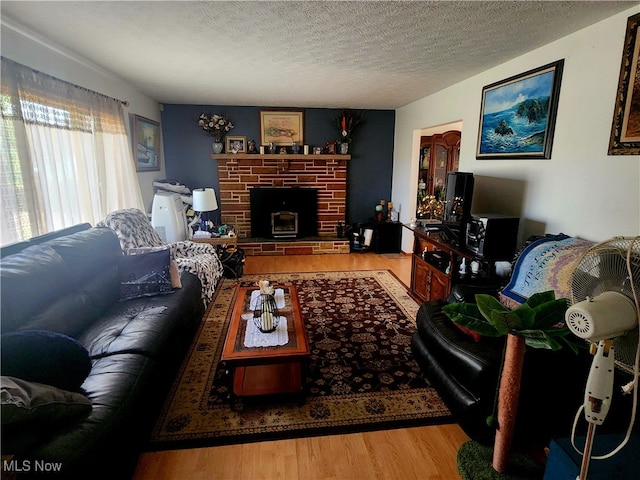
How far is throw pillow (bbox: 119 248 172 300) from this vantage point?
8.35ft

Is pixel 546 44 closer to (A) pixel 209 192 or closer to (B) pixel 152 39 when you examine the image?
(B) pixel 152 39

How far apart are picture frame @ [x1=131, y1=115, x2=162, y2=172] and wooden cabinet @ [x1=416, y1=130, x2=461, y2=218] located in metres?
4.41

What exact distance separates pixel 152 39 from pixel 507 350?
9.60ft

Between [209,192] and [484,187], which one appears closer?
[484,187]

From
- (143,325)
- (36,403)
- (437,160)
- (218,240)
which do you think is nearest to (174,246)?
(218,240)

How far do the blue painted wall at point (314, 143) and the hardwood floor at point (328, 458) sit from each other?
453 cm

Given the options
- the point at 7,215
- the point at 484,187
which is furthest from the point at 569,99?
the point at 7,215

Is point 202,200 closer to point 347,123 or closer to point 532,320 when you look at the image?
point 347,123

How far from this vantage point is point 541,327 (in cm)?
125

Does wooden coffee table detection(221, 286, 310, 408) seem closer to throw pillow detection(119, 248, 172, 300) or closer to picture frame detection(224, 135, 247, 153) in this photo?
throw pillow detection(119, 248, 172, 300)

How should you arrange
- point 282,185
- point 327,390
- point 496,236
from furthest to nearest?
point 282,185 < point 496,236 < point 327,390

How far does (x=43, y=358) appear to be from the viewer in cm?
121

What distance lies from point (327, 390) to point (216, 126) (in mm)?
4499

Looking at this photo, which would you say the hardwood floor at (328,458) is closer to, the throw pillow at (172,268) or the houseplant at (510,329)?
the houseplant at (510,329)
